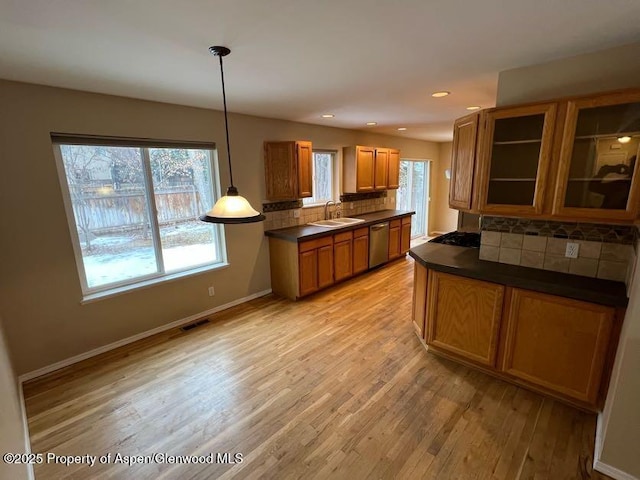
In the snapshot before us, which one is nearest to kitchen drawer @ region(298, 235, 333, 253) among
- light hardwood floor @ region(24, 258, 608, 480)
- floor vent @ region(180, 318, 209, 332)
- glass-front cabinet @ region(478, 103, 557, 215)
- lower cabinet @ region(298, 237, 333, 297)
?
lower cabinet @ region(298, 237, 333, 297)

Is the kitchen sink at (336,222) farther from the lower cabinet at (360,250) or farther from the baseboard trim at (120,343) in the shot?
the baseboard trim at (120,343)

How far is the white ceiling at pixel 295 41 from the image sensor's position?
1388 millimetres

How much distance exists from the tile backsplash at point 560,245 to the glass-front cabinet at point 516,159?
293 millimetres

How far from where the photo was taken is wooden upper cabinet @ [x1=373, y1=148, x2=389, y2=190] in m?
5.50

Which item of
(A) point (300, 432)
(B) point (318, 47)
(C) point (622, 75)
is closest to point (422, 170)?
(C) point (622, 75)

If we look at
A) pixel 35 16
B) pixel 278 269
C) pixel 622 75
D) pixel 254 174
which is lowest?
pixel 278 269

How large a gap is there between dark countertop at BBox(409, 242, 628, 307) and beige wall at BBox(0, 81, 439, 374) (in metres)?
2.69

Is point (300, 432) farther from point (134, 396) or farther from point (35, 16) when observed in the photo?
point (35, 16)

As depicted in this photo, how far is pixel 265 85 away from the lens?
8.41 ft

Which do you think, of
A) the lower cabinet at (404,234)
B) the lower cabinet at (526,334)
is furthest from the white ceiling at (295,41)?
the lower cabinet at (404,234)

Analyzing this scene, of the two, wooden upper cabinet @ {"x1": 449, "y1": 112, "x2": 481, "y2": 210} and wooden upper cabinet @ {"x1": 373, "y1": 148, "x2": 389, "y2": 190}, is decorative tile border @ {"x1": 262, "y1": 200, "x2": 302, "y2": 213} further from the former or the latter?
wooden upper cabinet @ {"x1": 449, "y1": 112, "x2": 481, "y2": 210}

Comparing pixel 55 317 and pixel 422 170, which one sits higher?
pixel 422 170

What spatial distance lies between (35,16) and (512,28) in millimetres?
2330

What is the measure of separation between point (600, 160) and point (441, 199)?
660 cm
